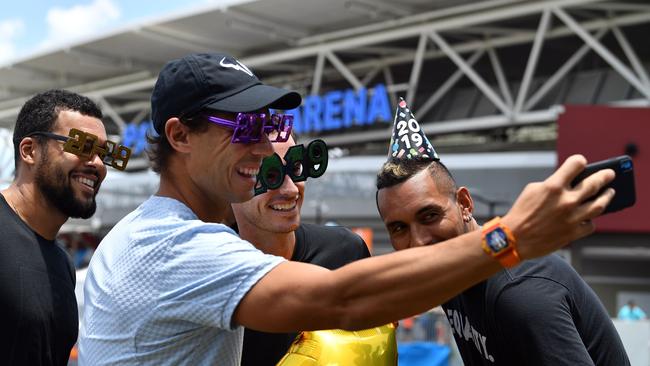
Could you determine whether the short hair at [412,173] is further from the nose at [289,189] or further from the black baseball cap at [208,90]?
the black baseball cap at [208,90]

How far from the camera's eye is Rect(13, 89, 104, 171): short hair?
351 centimetres

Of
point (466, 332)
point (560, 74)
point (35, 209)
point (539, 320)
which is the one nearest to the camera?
point (539, 320)

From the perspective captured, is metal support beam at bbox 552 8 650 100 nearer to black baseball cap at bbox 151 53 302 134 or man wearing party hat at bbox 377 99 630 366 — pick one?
man wearing party hat at bbox 377 99 630 366

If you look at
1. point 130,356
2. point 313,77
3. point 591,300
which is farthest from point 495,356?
point 313,77

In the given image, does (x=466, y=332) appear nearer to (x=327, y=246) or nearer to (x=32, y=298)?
(x=327, y=246)

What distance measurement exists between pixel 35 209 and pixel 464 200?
1818 millimetres

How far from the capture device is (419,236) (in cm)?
290

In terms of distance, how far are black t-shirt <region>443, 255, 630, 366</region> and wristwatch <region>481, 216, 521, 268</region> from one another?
2.90 ft

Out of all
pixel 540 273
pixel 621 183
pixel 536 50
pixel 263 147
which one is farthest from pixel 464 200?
pixel 536 50

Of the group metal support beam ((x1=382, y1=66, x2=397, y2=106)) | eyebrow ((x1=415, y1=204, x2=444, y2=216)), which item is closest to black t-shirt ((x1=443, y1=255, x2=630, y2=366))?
eyebrow ((x1=415, y1=204, x2=444, y2=216))

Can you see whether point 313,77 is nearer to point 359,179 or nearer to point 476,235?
point 359,179

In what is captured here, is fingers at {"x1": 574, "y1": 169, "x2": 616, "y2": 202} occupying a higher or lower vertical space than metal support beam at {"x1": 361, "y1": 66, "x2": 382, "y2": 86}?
lower

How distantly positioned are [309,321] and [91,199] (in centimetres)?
204

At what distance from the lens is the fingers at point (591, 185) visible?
5.11ft
